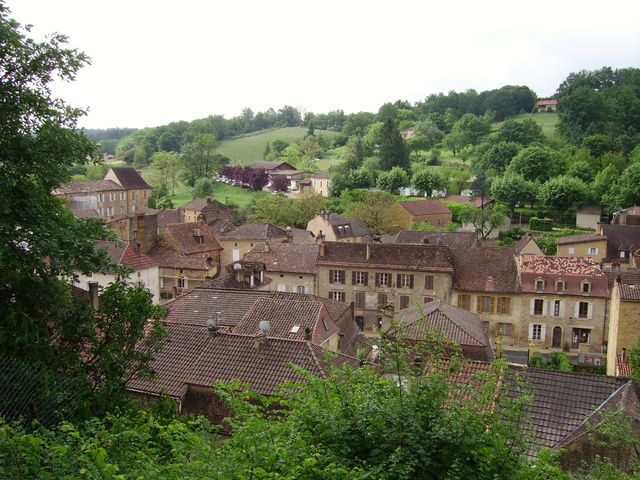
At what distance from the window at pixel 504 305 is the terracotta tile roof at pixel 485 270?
1.96ft

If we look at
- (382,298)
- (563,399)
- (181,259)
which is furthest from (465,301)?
(563,399)

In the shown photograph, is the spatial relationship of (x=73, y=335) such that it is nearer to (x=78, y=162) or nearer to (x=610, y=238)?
(x=78, y=162)

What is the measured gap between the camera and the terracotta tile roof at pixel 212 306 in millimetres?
24422

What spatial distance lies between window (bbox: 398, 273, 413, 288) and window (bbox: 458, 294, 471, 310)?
3.60m

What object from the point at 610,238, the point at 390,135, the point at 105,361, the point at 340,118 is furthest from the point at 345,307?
the point at 340,118

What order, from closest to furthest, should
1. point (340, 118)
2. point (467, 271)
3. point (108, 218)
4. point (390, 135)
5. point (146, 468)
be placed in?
point (146, 468)
point (467, 271)
point (108, 218)
point (390, 135)
point (340, 118)

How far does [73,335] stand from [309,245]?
1211 inches

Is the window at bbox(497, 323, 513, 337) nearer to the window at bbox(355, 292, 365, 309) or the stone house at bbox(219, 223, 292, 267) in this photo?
the window at bbox(355, 292, 365, 309)

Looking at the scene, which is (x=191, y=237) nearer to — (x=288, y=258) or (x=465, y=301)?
(x=288, y=258)

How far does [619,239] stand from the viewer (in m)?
53.2

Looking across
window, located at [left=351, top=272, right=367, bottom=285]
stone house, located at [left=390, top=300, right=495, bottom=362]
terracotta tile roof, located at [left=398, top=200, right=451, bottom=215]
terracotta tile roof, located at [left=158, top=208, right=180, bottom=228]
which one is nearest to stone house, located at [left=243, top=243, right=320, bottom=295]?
window, located at [left=351, top=272, right=367, bottom=285]

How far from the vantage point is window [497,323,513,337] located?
3712 cm

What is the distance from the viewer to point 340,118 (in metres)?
190

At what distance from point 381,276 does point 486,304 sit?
766 cm
